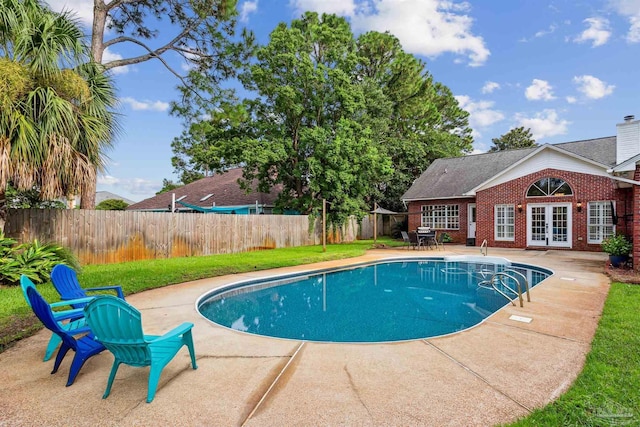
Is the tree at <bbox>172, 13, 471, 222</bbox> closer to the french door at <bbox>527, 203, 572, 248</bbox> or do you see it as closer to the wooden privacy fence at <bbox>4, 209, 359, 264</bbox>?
the wooden privacy fence at <bbox>4, 209, 359, 264</bbox>

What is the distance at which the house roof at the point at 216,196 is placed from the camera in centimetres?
2228

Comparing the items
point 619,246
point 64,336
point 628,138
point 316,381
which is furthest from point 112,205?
point 628,138

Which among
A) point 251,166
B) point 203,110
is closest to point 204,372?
point 203,110

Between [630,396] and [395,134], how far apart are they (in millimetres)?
27036

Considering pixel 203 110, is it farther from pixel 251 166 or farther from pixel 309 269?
pixel 309 269

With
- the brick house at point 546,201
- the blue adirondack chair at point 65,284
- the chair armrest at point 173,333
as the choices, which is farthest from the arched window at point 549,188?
the blue adirondack chair at point 65,284

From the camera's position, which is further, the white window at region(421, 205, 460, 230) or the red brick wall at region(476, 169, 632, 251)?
the white window at region(421, 205, 460, 230)

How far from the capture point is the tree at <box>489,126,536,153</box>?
136ft

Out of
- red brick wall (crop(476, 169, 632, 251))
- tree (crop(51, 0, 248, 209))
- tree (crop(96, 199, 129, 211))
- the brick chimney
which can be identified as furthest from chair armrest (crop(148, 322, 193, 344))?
tree (crop(96, 199, 129, 211))

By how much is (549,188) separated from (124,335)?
1813 cm

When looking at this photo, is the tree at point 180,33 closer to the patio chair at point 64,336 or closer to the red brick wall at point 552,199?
the patio chair at point 64,336

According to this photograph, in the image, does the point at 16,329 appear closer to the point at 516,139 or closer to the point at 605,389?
the point at 605,389

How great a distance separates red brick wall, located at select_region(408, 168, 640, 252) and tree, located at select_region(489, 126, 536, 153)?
28.2 metres

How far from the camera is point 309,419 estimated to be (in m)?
2.73
